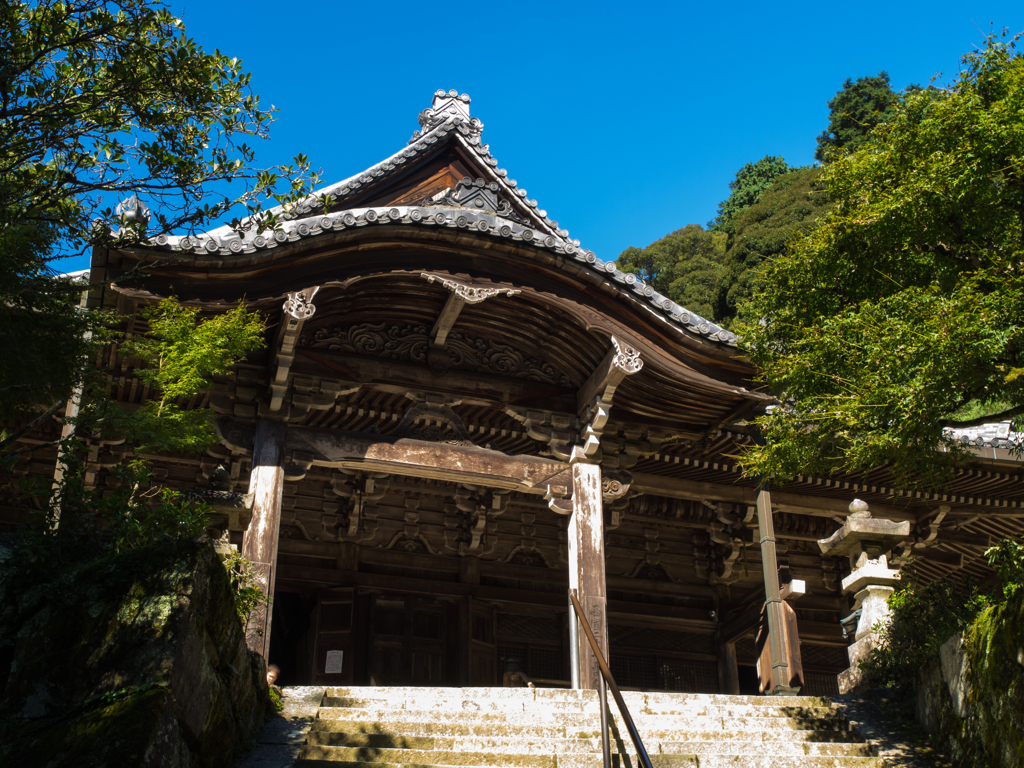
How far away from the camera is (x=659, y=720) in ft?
25.7

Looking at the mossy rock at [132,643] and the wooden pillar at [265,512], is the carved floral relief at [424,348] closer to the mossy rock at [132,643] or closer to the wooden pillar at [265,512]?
the wooden pillar at [265,512]

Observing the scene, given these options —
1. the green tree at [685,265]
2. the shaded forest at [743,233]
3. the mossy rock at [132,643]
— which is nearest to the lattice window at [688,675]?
the mossy rock at [132,643]

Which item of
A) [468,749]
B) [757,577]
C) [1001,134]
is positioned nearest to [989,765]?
[468,749]

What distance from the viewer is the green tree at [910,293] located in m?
6.41

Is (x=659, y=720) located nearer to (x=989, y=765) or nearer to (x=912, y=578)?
(x=989, y=765)

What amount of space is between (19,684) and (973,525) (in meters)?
13.3

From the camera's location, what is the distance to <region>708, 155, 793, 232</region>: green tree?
4197cm

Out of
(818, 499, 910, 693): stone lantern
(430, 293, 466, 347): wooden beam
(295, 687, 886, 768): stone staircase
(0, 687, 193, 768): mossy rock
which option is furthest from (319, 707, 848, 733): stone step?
(430, 293, 466, 347): wooden beam

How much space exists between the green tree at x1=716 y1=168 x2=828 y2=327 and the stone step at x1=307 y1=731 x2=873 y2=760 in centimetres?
2164

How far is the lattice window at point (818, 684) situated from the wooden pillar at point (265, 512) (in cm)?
943

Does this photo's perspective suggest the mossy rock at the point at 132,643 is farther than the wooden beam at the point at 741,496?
No

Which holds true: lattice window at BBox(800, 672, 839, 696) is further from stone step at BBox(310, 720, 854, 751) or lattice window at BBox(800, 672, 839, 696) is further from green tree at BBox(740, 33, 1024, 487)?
green tree at BBox(740, 33, 1024, 487)

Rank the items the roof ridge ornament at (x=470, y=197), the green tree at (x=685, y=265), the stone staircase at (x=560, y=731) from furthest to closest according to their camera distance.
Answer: the green tree at (x=685, y=265) → the roof ridge ornament at (x=470, y=197) → the stone staircase at (x=560, y=731)

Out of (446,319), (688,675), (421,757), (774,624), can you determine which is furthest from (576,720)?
(688,675)
